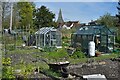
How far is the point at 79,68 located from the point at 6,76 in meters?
2.94

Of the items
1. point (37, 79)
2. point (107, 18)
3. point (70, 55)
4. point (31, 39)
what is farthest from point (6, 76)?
point (107, 18)

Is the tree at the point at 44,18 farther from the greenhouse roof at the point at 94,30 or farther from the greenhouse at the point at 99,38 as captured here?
A: the greenhouse at the point at 99,38

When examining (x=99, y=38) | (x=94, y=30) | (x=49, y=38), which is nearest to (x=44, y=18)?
(x=49, y=38)

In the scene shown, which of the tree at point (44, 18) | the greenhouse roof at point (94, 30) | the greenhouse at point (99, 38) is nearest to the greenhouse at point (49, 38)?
the greenhouse roof at point (94, 30)

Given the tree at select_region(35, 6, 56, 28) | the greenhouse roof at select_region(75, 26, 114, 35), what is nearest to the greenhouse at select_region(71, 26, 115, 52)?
the greenhouse roof at select_region(75, 26, 114, 35)

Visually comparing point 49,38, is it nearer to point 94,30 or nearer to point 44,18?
point 94,30

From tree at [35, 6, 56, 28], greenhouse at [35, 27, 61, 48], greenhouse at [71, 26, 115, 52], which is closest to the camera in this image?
greenhouse at [71, 26, 115, 52]

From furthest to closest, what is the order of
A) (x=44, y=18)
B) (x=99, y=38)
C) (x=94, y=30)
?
(x=44, y=18), (x=94, y=30), (x=99, y=38)

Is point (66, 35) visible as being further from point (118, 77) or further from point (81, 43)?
point (118, 77)

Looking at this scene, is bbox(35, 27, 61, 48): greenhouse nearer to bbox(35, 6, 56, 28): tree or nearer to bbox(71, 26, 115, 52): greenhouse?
bbox(71, 26, 115, 52): greenhouse

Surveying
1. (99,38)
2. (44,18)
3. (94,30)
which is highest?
(44,18)

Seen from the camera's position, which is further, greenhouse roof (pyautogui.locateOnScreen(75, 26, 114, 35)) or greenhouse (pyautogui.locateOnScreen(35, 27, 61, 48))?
greenhouse (pyautogui.locateOnScreen(35, 27, 61, 48))

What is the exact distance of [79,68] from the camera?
5699 millimetres

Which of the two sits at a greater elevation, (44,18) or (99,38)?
(44,18)
